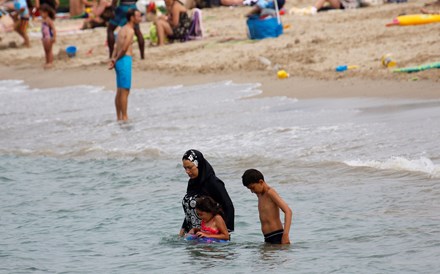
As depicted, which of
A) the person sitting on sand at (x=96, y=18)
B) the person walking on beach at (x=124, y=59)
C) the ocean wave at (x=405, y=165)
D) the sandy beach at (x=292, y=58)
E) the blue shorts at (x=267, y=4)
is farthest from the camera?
the person sitting on sand at (x=96, y=18)

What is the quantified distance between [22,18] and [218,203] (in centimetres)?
1674

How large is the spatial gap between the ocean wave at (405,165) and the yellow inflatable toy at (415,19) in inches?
330

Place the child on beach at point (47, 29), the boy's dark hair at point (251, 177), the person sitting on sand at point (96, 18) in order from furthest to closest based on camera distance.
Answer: the person sitting on sand at point (96, 18) → the child on beach at point (47, 29) → the boy's dark hair at point (251, 177)

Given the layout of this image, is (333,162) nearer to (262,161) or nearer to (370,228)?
(262,161)

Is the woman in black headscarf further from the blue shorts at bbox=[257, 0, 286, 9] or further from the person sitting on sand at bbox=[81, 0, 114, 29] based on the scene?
the person sitting on sand at bbox=[81, 0, 114, 29]

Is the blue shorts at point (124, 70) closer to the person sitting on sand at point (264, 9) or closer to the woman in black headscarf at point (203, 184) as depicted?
the person sitting on sand at point (264, 9)

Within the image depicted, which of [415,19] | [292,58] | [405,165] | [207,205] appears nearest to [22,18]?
[292,58]

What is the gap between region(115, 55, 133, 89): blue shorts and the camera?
13.4m

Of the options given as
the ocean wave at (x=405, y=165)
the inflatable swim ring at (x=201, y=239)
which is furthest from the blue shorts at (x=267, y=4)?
the inflatable swim ring at (x=201, y=239)

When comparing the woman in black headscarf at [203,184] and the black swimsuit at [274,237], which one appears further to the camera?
the black swimsuit at [274,237]

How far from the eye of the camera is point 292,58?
17.0 meters

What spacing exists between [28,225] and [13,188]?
1997mm

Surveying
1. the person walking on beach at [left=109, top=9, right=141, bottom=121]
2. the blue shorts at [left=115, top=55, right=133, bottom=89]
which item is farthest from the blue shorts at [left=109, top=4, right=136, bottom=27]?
the blue shorts at [left=115, top=55, right=133, bottom=89]

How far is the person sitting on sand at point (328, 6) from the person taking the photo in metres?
22.4
